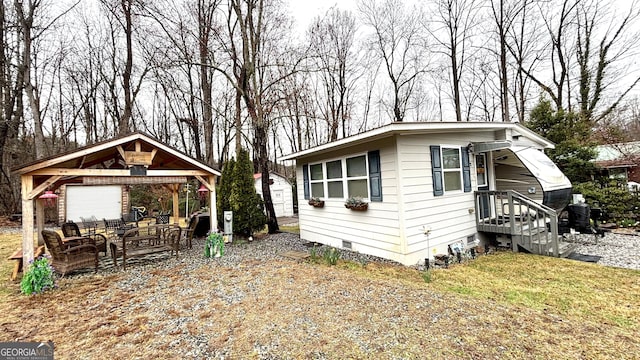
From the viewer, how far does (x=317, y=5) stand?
1460cm

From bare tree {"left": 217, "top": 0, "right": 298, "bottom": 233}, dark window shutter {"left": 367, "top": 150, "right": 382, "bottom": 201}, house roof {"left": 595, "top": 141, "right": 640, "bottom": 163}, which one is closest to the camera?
dark window shutter {"left": 367, "top": 150, "right": 382, "bottom": 201}

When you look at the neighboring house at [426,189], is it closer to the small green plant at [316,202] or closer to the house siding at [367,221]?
the house siding at [367,221]

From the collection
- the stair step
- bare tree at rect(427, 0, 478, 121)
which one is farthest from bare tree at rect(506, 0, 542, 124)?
the stair step

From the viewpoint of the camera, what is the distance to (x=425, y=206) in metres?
5.86

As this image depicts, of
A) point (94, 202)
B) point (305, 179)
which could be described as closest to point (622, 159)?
point (305, 179)

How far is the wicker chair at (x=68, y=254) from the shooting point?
5.17 metres

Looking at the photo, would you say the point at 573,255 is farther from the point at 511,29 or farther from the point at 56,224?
the point at 56,224

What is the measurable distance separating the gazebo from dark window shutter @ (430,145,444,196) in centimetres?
569

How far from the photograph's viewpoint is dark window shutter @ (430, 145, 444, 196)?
6008mm

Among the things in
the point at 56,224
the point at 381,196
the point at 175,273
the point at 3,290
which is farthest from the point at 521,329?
the point at 56,224

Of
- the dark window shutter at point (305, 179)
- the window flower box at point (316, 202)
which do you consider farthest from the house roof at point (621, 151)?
the dark window shutter at point (305, 179)

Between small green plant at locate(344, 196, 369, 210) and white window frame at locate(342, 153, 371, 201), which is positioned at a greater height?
white window frame at locate(342, 153, 371, 201)

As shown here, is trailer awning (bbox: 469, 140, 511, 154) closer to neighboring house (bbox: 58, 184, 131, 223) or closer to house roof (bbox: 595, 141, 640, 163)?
house roof (bbox: 595, 141, 640, 163)

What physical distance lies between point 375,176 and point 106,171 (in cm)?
602
